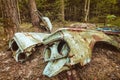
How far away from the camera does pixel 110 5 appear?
1496cm

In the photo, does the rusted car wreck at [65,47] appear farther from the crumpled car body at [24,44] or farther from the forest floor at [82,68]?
the forest floor at [82,68]

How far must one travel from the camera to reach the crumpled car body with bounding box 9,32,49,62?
4.28m

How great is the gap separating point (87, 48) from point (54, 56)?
661 mm

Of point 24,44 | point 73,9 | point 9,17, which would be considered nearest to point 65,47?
point 24,44

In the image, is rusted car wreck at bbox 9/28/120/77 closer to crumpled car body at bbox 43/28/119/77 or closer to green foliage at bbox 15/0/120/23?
crumpled car body at bbox 43/28/119/77

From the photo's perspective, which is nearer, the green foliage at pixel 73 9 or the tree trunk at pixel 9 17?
the tree trunk at pixel 9 17

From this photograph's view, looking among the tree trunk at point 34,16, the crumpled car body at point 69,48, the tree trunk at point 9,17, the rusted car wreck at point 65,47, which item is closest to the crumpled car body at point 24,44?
the rusted car wreck at point 65,47

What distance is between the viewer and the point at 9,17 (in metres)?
5.66

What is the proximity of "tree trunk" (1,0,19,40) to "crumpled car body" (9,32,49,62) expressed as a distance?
2.84 feet

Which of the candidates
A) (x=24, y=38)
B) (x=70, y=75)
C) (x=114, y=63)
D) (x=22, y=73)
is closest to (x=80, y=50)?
(x=70, y=75)

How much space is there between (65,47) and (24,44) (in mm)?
1202

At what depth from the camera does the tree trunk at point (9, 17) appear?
18.3 ft

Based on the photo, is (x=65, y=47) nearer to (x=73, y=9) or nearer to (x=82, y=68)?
(x=82, y=68)

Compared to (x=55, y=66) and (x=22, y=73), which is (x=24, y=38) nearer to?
(x=22, y=73)
